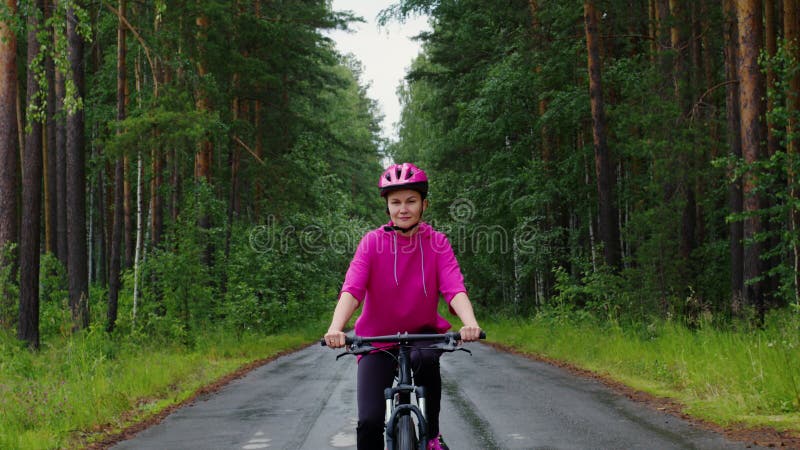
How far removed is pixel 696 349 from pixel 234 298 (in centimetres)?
1586

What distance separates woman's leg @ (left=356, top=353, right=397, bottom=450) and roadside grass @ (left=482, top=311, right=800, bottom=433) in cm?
588

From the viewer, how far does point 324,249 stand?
35.2 meters

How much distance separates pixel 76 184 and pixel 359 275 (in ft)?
51.8

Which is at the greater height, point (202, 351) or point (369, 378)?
point (369, 378)

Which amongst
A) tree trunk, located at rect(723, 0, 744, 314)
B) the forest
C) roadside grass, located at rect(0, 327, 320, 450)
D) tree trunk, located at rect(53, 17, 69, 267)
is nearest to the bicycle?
A: roadside grass, located at rect(0, 327, 320, 450)

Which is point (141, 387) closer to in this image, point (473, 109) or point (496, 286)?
point (473, 109)

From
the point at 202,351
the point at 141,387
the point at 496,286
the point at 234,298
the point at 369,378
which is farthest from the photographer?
the point at 496,286

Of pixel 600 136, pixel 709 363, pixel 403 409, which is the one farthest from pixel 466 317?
pixel 600 136

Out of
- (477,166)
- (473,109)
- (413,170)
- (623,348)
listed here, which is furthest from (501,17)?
(413,170)

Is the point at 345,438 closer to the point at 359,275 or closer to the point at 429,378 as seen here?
the point at 429,378

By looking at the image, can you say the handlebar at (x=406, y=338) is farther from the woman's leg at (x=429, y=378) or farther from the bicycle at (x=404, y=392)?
the woman's leg at (x=429, y=378)

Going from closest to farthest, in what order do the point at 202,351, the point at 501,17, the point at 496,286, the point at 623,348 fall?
1. the point at 623,348
2. the point at 202,351
3. the point at 501,17
4. the point at 496,286

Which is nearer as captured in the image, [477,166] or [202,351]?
[202,351]

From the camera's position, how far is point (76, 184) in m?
18.6
